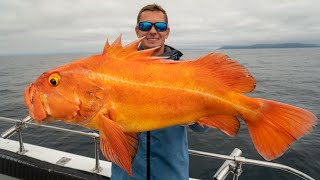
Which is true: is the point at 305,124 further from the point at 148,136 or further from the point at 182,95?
the point at 148,136

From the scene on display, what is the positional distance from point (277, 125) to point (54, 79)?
1937 mm

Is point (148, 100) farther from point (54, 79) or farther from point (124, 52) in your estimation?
point (54, 79)

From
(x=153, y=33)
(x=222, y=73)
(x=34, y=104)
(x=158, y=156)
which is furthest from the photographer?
(x=153, y=33)

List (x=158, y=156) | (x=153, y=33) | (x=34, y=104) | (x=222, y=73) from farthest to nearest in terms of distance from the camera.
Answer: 1. (x=153, y=33)
2. (x=158, y=156)
3. (x=222, y=73)
4. (x=34, y=104)

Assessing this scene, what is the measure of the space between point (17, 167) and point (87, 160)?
4.73 feet

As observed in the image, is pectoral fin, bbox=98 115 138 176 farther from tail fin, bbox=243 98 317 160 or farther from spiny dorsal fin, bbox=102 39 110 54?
tail fin, bbox=243 98 317 160

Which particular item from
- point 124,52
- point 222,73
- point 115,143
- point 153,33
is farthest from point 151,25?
point 115,143

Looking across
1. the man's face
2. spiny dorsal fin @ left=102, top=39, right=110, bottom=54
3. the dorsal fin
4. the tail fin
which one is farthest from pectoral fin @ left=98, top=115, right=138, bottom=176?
the man's face

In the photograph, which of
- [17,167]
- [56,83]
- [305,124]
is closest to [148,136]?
[56,83]

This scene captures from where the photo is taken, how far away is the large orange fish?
2021 millimetres

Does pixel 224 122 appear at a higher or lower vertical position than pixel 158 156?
higher

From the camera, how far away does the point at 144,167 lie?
2980mm

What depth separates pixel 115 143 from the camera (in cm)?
202

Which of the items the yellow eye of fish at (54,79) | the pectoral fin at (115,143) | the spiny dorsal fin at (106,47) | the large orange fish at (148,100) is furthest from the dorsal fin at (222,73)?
the yellow eye of fish at (54,79)
